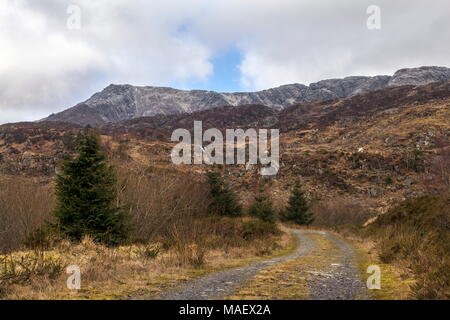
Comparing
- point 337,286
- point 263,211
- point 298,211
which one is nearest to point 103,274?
point 337,286

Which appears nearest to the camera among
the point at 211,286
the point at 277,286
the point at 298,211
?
the point at 277,286

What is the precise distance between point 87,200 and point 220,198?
486 inches

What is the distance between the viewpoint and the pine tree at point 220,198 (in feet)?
75.0

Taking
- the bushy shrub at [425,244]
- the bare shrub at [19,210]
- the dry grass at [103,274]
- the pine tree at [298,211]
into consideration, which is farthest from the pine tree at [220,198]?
the pine tree at [298,211]

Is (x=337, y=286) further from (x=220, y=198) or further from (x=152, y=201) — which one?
(x=220, y=198)

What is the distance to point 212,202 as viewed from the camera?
22.7 m

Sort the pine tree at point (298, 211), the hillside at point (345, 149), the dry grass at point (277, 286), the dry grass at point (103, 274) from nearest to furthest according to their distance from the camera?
1. the dry grass at point (277, 286)
2. the dry grass at point (103, 274)
3. the pine tree at point (298, 211)
4. the hillside at point (345, 149)

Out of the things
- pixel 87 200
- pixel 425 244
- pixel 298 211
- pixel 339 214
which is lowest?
pixel 339 214

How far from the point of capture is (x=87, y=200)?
1172cm

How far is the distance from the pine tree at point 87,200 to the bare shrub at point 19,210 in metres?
4.01

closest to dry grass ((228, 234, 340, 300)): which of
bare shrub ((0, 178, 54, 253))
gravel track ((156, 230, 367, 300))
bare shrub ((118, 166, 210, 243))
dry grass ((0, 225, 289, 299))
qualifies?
gravel track ((156, 230, 367, 300))

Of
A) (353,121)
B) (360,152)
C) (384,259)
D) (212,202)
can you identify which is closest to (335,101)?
(353,121)

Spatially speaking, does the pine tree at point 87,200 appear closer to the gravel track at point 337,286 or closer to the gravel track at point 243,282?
the gravel track at point 243,282
